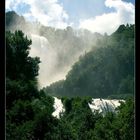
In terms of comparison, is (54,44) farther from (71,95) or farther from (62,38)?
(71,95)

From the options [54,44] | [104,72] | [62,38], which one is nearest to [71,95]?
[104,72]

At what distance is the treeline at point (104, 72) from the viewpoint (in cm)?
627

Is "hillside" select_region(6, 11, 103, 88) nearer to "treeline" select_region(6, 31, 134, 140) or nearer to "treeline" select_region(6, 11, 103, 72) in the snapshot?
"treeline" select_region(6, 11, 103, 72)

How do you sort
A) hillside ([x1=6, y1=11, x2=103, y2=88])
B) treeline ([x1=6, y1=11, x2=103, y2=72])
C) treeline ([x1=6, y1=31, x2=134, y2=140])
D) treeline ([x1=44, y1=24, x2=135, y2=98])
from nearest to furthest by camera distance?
treeline ([x1=6, y1=31, x2=134, y2=140]) → hillside ([x1=6, y1=11, x2=103, y2=88]) → treeline ([x1=44, y1=24, x2=135, y2=98]) → treeline ([x1=6, y1=11, x2=103, y2=72])

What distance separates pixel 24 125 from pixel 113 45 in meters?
2.80

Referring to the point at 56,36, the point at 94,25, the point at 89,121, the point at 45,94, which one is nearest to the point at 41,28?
the point at 56,36

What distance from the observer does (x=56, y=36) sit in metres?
6.88

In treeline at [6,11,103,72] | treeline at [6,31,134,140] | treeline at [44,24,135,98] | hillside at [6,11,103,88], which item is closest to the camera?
treeline at [6,31,134,140]

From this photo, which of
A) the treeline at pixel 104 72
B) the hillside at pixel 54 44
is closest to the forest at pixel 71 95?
the treeline at pixel 104 72

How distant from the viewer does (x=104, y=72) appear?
22.6 feet

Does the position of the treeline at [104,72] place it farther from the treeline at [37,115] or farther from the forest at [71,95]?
the treeline at [37,115]

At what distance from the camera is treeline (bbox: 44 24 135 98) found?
20.6 feet

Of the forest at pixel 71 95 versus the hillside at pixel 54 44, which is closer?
the forest at pixel 71 95

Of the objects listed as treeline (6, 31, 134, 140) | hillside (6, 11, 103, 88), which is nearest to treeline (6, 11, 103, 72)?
hillside (6, 11, 103, 88)
